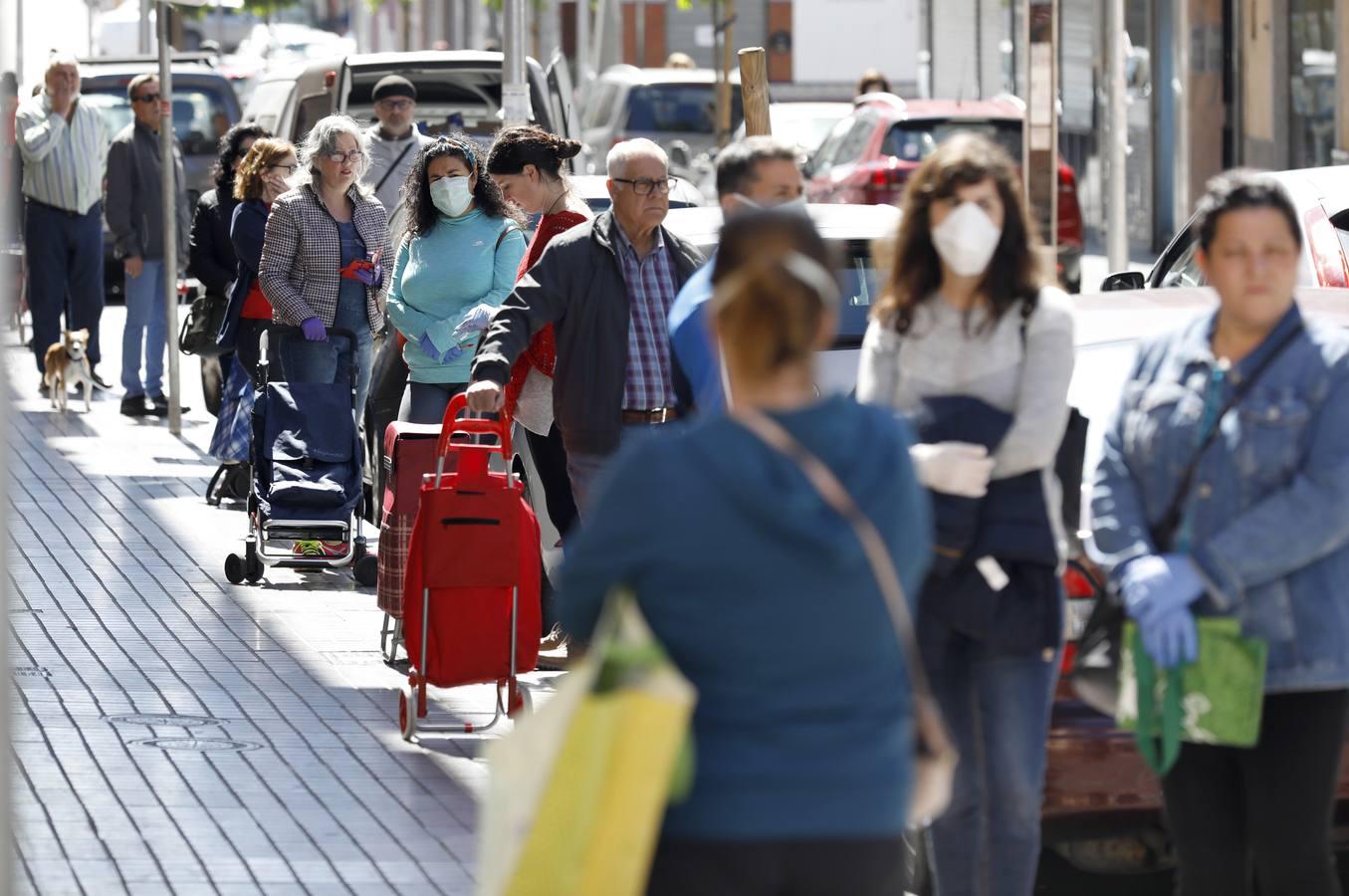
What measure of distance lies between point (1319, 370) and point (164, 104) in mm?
10991

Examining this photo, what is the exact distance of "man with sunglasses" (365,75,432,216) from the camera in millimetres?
13727

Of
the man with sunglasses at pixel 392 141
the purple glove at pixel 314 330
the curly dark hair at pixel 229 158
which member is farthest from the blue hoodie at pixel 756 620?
the man with sunglasses at pixel 392 141

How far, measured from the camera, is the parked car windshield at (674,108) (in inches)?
1156

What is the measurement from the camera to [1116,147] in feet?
65.2

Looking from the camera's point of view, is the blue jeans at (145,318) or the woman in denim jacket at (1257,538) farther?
the blue jeans at (145,318)

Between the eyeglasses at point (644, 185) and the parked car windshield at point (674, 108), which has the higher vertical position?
the parked car windshield at point (674, 108)

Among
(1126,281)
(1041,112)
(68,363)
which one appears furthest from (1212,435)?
(68,363)

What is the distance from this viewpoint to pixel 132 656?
9.08 metres

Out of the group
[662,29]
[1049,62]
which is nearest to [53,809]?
[1049,62]

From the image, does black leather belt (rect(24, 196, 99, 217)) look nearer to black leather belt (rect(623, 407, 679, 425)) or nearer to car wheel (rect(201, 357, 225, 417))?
car wheel (rect(201, 357, 225, 417))

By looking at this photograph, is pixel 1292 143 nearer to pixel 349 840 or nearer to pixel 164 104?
pixel 164 104

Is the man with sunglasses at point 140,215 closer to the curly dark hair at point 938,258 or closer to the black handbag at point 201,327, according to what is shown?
the black handbag at point 201,327

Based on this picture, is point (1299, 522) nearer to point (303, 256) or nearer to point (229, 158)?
point (303, 256)

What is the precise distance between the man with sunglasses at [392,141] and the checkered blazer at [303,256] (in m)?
2.89
